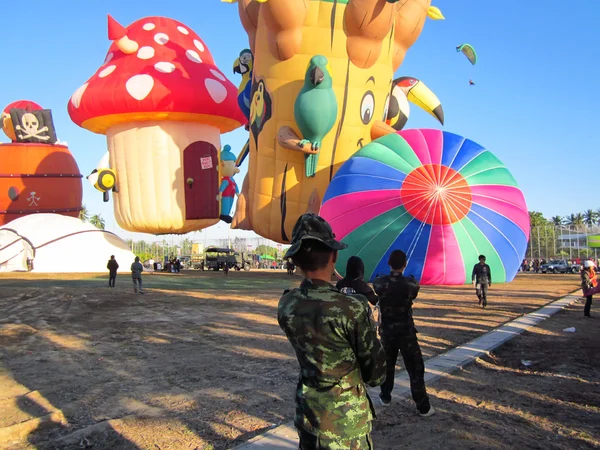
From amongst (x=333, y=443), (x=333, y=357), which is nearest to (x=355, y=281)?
(x=333, y=357)

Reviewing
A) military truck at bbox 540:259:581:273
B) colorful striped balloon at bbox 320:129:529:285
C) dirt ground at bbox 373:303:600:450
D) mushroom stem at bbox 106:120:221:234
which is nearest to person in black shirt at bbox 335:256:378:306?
dirt ground at bbox 373:303:600:450

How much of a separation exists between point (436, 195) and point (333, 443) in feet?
30.8

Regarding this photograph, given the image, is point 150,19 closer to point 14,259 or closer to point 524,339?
point 14,259

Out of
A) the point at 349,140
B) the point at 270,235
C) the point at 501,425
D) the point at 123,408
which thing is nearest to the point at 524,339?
the point at 501,425

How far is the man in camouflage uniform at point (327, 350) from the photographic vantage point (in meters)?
2.37

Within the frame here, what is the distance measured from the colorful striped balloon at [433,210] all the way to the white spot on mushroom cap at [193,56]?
42.0 ft

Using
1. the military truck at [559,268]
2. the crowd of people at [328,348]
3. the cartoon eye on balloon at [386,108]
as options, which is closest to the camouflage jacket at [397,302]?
the crowd of people at [328,348]

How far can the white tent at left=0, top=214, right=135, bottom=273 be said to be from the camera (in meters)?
24.0

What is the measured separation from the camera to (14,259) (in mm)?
23969

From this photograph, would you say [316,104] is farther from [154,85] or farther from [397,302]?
[397,302]

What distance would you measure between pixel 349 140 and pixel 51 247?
1524 cm

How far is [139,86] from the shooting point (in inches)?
828

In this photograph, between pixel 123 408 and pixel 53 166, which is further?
pixel 53 166

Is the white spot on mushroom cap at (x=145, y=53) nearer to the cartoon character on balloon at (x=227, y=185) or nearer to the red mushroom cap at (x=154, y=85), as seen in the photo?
the red mushroom cap at (x=154, y=85)
